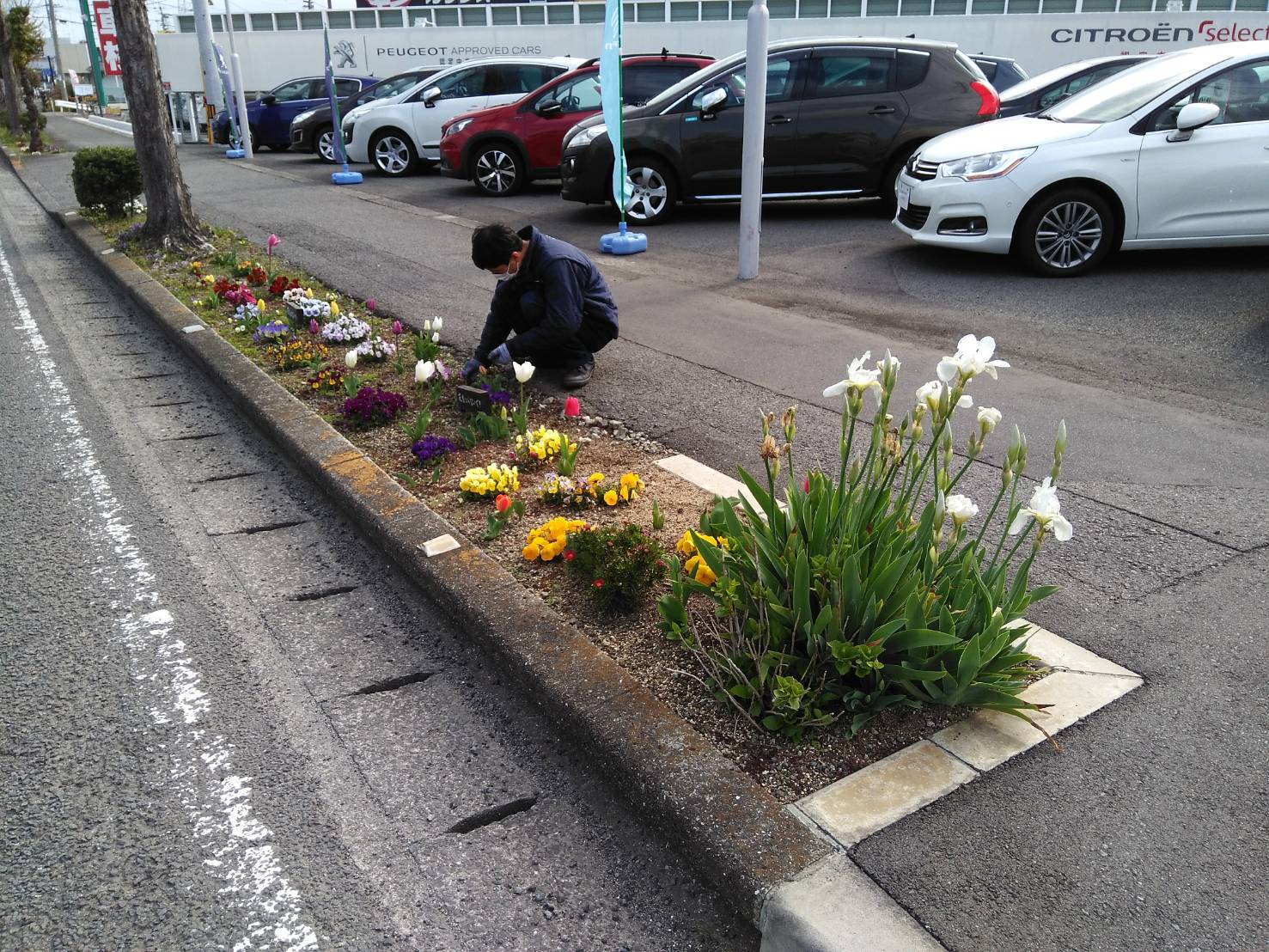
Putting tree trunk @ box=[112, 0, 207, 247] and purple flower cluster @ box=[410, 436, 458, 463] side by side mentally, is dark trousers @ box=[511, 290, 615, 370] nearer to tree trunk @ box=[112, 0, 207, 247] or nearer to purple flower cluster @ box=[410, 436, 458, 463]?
purple flower cluster @ box=[410, 436, 458, 463]

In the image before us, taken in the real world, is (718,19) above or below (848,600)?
above

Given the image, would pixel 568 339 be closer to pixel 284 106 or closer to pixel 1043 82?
pixel 1043 82

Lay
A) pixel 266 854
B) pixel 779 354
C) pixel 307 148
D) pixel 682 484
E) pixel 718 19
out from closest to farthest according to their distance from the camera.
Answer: pixel 266 854 < pixel 682 484 < pixel 779 354 < pixel 307 148 < pixel 718 19

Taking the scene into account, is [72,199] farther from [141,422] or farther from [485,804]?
[485,804]

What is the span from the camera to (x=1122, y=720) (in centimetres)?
284

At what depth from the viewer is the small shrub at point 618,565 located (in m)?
3.34

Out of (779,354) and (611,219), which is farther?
(611,219)

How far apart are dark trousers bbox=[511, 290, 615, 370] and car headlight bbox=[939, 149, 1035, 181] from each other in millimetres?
4114

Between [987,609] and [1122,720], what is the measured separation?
20.7 inches

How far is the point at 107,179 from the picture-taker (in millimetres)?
12344

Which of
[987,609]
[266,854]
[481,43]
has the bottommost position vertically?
[266,854]

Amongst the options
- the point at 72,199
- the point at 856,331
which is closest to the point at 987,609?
the point at 856,331

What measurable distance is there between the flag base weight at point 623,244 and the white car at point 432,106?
7.09m

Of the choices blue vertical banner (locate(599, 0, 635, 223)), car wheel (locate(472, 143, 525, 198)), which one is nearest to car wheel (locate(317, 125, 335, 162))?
car wheel (locate(472, 143, 525, 198))
